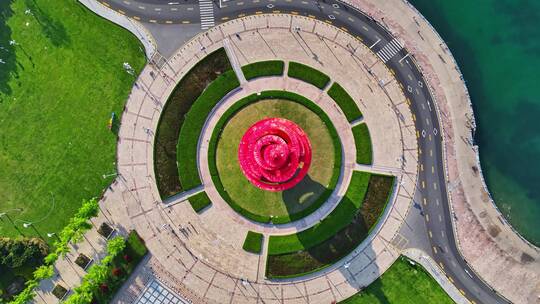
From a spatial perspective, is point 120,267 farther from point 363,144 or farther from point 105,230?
point 363,144

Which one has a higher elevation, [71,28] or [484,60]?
[484,60]

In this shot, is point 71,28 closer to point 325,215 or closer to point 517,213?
point 325,215

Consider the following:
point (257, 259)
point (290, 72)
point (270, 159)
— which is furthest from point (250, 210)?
point (290, 72)

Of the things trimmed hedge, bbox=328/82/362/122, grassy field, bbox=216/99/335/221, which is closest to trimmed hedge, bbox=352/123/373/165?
trimmed hedge, bbox=328/82/362/122

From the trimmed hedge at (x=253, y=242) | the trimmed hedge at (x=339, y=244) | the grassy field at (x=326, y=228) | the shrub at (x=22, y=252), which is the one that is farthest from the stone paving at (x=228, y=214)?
the shrub at (x=22, y=252)

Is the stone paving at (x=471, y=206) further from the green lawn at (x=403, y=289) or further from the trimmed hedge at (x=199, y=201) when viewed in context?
the trimmed hedge at (x=199, y=201)

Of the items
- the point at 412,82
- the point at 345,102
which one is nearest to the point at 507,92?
the point at 412,82
